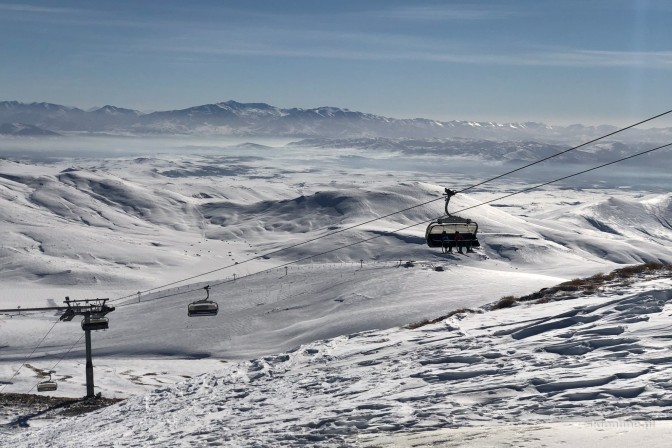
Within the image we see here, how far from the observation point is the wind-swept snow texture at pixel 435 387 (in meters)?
15.2

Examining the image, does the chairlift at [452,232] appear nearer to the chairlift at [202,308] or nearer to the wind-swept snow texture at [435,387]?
the wind-swept snow texture at [435,387]

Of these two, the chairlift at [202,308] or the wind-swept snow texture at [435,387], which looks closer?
the wind-swept snow texture at [435,387]

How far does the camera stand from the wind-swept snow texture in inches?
599

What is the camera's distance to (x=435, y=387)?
18234 mm

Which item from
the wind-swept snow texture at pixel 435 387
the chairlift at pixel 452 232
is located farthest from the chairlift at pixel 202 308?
the chairlift at pixel 452 232

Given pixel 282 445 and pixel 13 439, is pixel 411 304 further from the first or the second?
pixel 282 445

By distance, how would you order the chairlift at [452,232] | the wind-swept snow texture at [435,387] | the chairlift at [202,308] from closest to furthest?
the wind-swept snow texture at [435,387], the chairlift at [452,232], the chairlift at [202,308]

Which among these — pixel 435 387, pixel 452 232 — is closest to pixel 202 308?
pixel 452 232

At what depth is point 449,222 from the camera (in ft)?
79.9

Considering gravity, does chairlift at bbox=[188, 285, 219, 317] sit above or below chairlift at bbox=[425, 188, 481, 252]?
below

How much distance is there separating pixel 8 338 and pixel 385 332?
64.9 meters

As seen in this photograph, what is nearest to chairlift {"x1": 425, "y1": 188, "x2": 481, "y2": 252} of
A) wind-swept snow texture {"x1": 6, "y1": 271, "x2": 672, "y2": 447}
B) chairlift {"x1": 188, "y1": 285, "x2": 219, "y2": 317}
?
wind-swept snow texture {"x1": 6, "y1": 271, "x2": 672, "y2": 447}

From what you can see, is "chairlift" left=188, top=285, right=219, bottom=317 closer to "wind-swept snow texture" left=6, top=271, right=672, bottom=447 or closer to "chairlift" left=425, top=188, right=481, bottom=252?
"wind-swept snow texture" left=6, top=271, right=672, bottom=447

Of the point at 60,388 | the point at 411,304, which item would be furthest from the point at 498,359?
the point at 411,304
